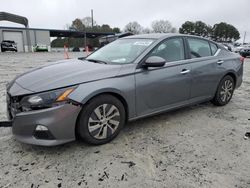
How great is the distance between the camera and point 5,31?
33.8 meters

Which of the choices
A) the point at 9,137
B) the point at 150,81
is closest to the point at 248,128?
the point at 150,81

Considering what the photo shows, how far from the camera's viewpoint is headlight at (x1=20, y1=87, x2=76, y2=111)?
261 centimetres

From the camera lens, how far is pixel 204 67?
4.10m

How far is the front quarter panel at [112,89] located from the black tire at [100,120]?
0.30 ft

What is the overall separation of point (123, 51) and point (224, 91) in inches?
90.7

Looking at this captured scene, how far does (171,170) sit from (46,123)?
148 cm

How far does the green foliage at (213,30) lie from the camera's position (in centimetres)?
6536

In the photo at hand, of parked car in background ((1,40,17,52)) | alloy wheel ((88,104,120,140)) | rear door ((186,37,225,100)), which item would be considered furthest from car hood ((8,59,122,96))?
parked car in background ((1,40,17,52))

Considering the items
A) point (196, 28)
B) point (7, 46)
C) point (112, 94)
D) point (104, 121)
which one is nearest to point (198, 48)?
point (112, 94)

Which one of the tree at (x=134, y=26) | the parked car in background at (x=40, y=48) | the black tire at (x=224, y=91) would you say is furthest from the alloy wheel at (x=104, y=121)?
the tree at (x=134, y=26)

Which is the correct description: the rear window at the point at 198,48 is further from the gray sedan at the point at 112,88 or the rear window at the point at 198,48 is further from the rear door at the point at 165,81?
the rear door at the point at 165,81

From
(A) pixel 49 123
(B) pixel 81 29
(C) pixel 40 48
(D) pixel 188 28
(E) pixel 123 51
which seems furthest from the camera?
(D) pixel 188 28

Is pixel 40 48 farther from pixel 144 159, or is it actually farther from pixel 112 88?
pixel 144 159

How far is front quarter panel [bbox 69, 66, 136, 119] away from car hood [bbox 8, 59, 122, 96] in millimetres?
73
